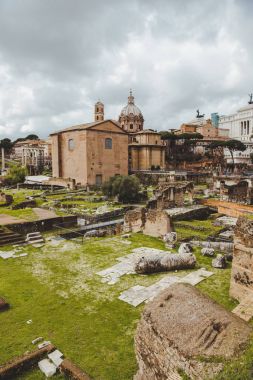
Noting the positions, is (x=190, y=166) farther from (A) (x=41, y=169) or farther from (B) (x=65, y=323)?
(B) (x=65, y=323)

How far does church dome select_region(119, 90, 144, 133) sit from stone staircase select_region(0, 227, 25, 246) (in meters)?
48.6

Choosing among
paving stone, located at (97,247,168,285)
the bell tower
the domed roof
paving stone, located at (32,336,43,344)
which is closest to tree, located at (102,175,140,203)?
paving stone, located at (97,247,168,285)

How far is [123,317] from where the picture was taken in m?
6.23

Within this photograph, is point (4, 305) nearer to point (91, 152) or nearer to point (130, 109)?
point (91, 152)

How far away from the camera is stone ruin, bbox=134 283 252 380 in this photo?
120 inches

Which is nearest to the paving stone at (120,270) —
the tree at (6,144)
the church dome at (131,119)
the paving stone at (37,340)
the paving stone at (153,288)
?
the paving stone at (153,288)

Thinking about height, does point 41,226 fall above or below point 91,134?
below

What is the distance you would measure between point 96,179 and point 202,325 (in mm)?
38115

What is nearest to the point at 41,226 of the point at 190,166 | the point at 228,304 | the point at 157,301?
the point at 228,304

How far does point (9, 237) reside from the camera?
12266 millimetres

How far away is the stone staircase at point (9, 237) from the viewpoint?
11.9 meters

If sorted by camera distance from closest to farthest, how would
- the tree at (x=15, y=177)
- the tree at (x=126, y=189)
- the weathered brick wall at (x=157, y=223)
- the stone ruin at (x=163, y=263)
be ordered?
the stone ruin at (x=163, y=263), the weathered brick wall at (x=157, y=223), the tree at (x=126, y=189), the tree at (x=15, y=177)

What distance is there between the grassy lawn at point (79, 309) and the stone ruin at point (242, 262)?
377 mm

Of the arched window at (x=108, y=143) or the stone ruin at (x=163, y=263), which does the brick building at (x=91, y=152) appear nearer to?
the arched window at (x=108, y=143)
